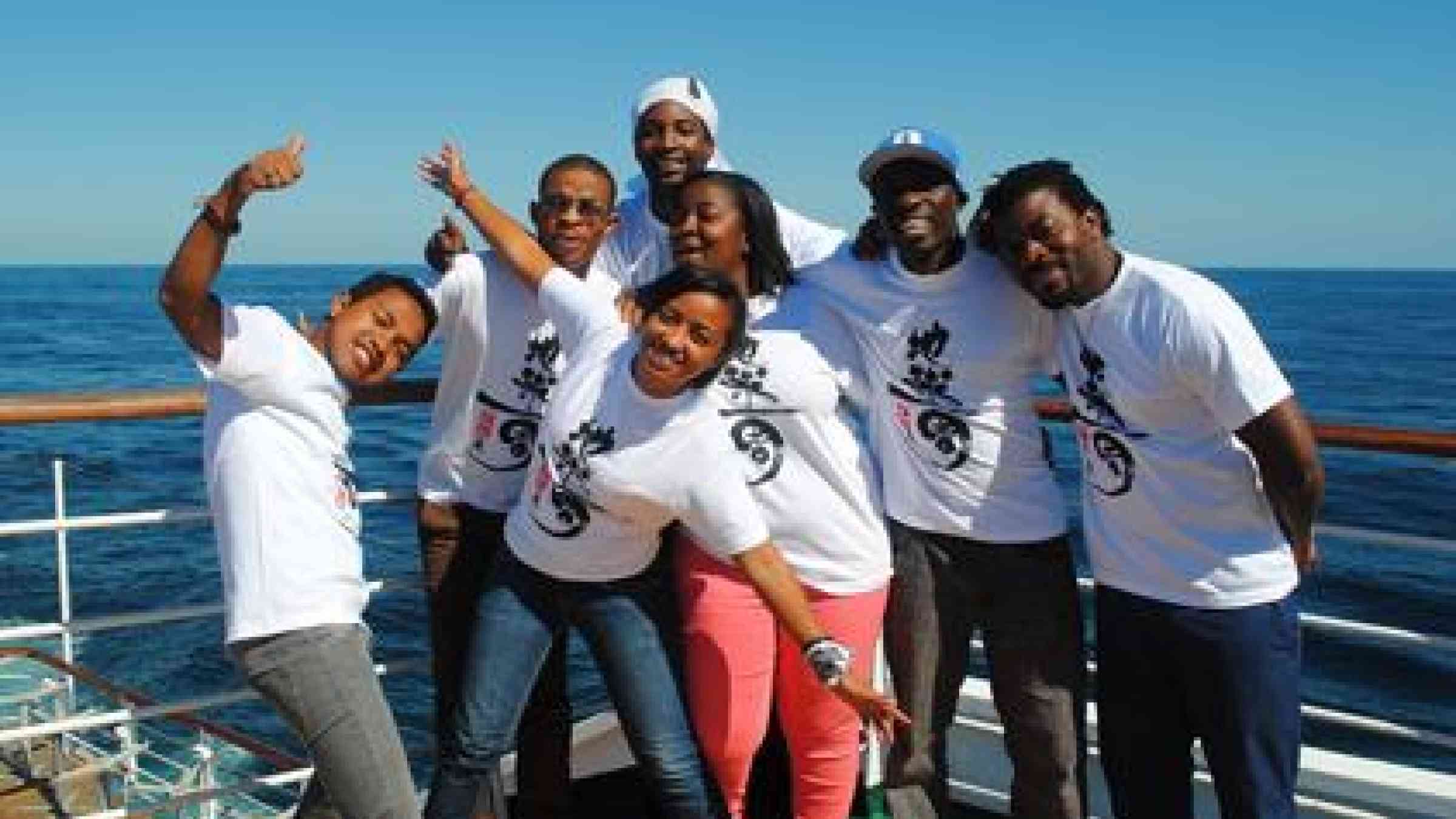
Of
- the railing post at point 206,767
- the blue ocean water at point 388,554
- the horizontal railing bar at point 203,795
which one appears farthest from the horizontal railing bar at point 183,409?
the railing post at point 206,767

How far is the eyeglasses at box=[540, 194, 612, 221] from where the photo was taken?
9.02 feet

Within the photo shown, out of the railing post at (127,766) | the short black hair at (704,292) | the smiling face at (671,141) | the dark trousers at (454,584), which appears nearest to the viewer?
the short black hair at (704,292)

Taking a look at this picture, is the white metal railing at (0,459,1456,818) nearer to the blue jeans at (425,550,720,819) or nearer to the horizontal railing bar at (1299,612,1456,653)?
the horizontal railing bar at (1299,612,1456,653)

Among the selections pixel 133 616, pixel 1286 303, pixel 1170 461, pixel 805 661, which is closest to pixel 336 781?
pixel 133 616

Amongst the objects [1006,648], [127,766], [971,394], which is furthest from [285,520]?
[127,766]

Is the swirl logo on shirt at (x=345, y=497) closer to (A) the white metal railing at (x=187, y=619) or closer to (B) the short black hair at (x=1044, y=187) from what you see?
(A) the white metal railing at (x=187, y=619)

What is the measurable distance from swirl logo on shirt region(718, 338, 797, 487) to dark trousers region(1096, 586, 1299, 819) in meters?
0.72

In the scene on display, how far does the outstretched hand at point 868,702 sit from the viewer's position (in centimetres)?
251

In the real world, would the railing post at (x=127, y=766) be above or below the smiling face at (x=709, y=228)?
below

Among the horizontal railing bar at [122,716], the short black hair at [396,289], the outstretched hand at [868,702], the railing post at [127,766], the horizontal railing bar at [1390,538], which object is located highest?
the short black hair at [396,289]

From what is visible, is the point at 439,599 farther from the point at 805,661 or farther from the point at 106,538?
the point at 106,538

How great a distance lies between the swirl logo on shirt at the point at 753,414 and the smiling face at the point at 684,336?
171 millimetres

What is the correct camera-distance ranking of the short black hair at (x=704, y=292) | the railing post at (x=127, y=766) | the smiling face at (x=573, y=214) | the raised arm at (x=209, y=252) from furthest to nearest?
the railing post at (x=127, y=766), the smiling face at (x=573, y=214), the short black hair at (x=704, y=292), the raised arm at (x=209, y=252)

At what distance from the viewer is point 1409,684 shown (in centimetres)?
1236
